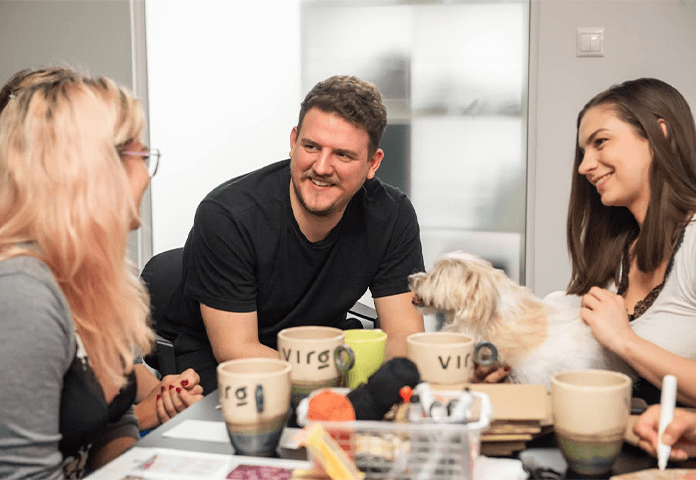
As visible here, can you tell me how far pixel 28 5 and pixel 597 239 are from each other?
3.03 metres

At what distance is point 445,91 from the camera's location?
3.30m

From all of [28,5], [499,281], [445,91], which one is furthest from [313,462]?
[28,5]

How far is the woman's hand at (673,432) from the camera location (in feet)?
3.07

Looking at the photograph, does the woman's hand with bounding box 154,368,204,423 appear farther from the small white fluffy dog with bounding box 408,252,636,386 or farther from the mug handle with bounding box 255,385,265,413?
the small white fluffy dog with bounding box 408,252,636,386

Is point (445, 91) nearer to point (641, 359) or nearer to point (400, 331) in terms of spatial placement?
point (400, 331)

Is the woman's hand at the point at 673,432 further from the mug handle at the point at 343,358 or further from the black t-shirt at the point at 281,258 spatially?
the black t-shirt at the point at 281,258

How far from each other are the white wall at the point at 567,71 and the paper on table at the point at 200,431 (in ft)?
7.76

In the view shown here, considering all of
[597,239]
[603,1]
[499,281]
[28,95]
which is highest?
[603,1]

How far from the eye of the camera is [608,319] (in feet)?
4.43

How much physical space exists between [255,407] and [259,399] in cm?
1

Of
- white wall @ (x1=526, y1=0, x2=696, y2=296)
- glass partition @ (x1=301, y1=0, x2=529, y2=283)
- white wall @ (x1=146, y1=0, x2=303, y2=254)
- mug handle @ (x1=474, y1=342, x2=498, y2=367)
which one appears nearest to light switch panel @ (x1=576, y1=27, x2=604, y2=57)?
white wall @ (x1=526, y1=0, x2=696, y2=296)

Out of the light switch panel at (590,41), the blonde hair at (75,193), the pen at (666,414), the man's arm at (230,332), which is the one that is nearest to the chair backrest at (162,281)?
the man's arm at (230,332)

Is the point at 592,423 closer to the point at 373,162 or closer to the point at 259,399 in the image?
the point at 259,399

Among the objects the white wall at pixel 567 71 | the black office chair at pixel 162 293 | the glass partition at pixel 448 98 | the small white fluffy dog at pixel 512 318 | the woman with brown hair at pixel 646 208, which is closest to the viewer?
the woman with brown hair at pixel 646 208
